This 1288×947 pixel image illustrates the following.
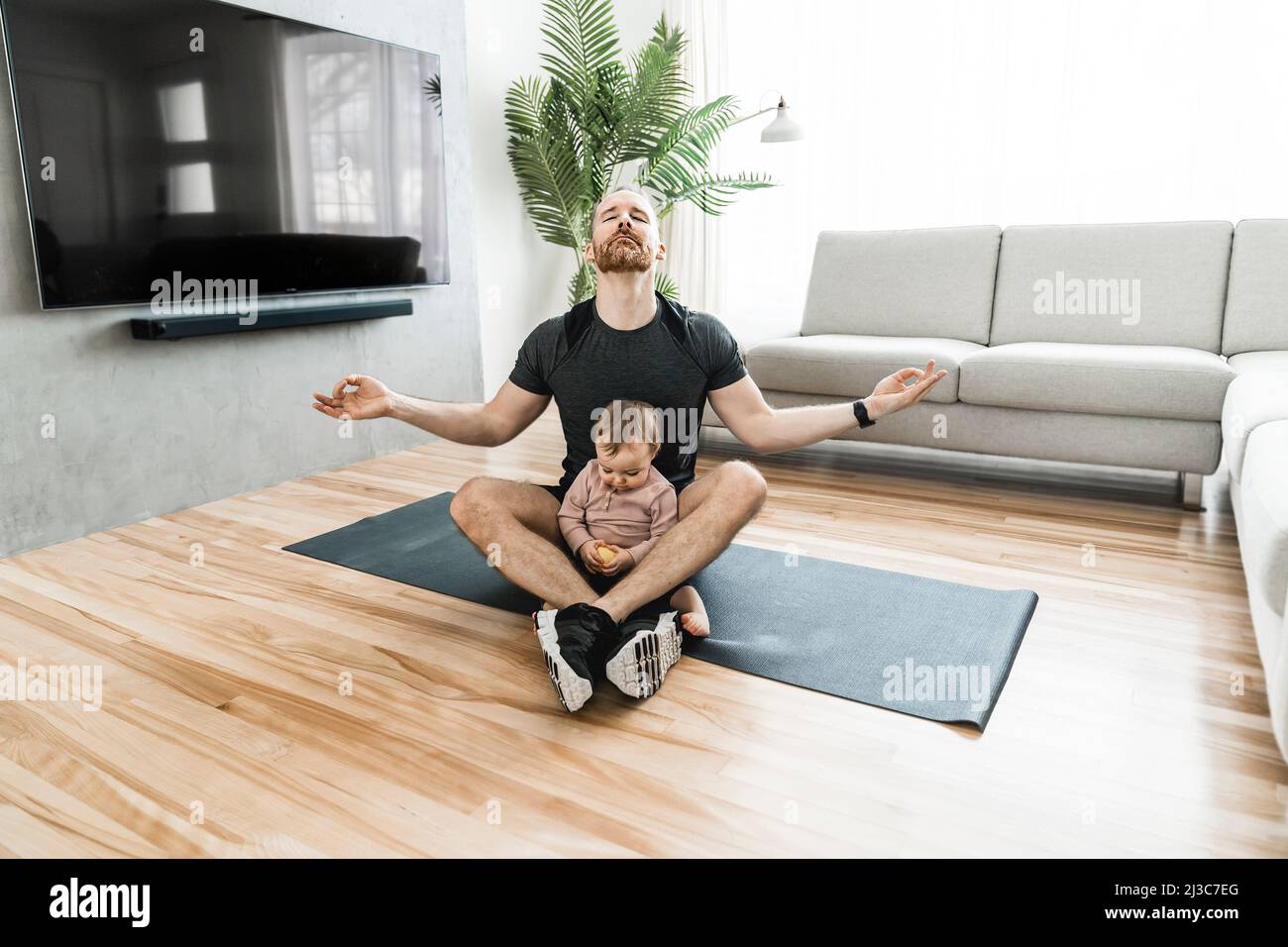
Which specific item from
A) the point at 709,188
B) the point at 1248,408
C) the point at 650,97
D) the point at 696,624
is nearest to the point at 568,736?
the point at 696,624

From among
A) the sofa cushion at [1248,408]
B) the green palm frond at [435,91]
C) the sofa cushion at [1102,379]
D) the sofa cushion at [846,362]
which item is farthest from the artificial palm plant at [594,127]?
the sofa cushion at [1248,408]

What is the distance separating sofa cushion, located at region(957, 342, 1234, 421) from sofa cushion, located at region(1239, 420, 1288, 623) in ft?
2.87

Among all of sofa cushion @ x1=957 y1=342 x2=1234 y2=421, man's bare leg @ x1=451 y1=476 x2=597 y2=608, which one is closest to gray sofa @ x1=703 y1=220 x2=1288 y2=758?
sofa cushion @ x1=957 y1=342 x2=1234 y2=421

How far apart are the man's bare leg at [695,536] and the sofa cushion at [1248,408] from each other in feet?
3.28

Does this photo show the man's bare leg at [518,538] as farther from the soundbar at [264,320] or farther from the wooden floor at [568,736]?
the soundbar at [264,320]

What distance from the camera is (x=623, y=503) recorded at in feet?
6.19

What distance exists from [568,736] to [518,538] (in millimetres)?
464

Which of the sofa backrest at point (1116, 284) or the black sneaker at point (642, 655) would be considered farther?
the sofa backrest at point (1116, 284)

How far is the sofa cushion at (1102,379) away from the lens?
2.59 m

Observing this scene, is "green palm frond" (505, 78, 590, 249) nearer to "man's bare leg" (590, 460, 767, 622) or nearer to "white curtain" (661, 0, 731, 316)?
"white curtain" (661, 0, 731, 316)

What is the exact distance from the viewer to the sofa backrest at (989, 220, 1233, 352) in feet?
9.95

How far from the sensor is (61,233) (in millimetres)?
2430
